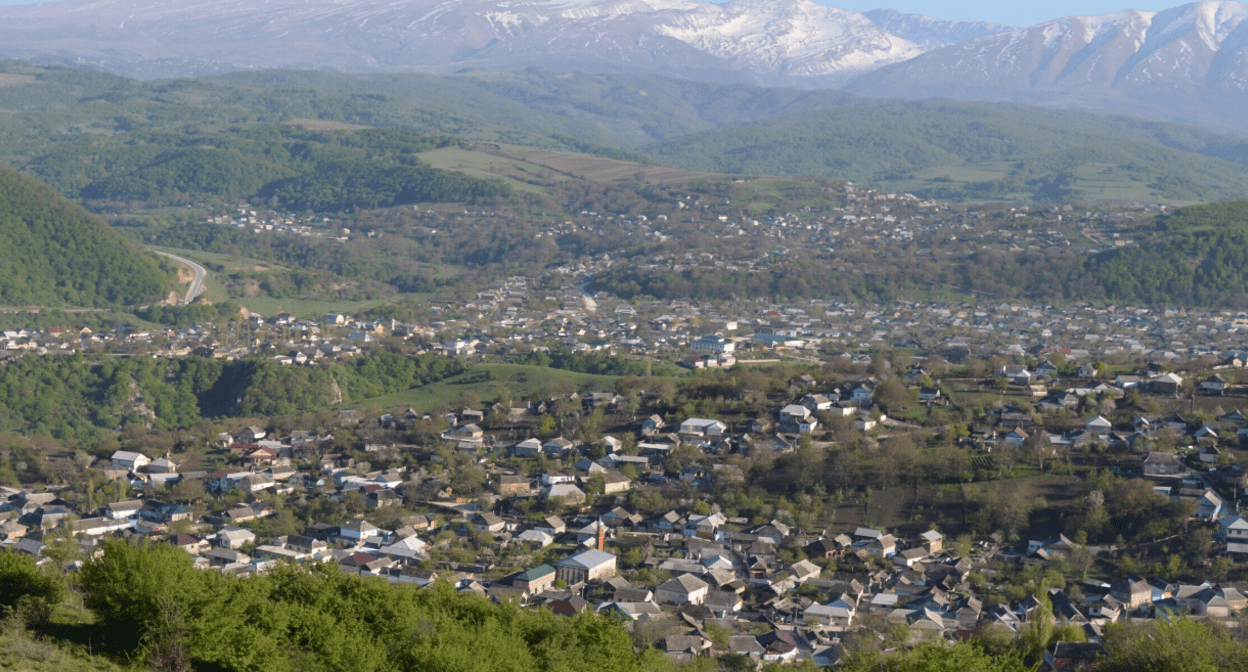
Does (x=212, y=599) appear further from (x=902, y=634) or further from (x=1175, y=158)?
(x=1175, y=158)

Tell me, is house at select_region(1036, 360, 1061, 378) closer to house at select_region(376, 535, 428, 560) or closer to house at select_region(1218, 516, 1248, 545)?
house at select_region(1218, 516, 1248, 545)

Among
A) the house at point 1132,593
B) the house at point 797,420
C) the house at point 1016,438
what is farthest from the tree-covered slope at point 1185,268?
the house at point 1132,593

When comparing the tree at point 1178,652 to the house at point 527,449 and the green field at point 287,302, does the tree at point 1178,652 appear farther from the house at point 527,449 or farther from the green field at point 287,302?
the green field at point 287,302

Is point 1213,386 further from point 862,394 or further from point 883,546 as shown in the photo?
point 883,546

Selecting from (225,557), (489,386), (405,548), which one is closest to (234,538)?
(225,557)

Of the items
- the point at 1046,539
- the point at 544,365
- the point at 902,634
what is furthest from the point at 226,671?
the point at 544,365
